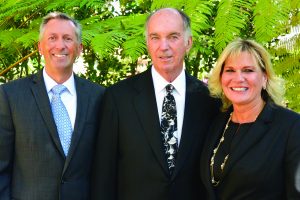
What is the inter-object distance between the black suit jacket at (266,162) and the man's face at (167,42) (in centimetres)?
71

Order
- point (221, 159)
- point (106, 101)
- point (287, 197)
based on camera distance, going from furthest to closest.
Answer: point (106, 101) → point (221, 159) → point (287, 197)

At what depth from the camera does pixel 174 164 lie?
3.77m

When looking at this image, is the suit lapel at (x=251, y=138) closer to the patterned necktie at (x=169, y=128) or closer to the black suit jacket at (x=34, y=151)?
the patterned necktie at (x=169, y=128)

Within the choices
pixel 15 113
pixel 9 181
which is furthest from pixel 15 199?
pixel 15 113

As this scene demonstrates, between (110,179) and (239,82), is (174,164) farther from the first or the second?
(239,82)

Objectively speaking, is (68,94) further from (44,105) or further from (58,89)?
(44,105)

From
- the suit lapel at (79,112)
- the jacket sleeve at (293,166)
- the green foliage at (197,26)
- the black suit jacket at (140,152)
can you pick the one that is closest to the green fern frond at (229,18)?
the green foliage at (197,26)

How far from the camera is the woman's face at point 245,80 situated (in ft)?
12.0

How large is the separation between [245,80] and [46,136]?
1.39 meters

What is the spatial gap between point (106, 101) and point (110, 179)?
55 cm

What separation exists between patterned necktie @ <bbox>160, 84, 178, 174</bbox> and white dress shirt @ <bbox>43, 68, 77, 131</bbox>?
2.07ft

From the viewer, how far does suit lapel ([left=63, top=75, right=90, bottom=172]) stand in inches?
148

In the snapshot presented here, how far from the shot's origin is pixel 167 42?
12.7ft

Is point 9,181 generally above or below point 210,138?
below
